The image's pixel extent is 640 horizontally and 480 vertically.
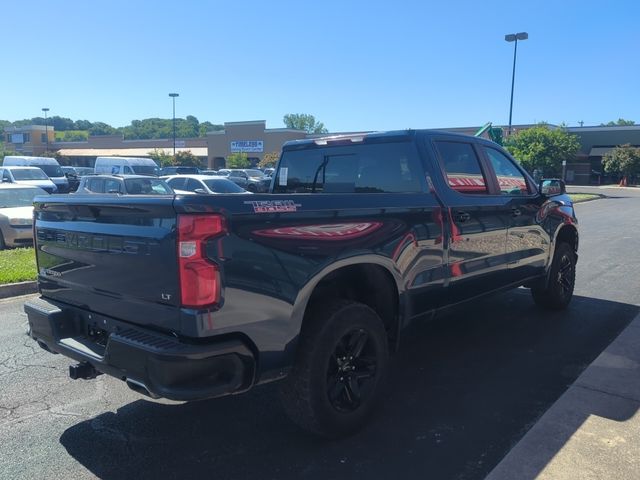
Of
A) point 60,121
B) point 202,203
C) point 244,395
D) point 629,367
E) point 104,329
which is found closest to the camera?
point 202,203

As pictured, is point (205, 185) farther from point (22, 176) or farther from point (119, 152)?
point (119, 152)

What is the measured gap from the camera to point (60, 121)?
6275 inches

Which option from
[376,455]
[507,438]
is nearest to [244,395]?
[376,455]

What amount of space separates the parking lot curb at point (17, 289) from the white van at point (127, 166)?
21350mm

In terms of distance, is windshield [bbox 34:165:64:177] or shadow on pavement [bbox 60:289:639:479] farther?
windshield [bbox 34:165:64:177]

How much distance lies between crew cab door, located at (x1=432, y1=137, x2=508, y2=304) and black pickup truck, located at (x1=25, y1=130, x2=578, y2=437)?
0.02 m

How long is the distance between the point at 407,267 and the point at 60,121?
17784cm

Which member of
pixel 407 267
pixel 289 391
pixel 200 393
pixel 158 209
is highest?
pixel 158 209

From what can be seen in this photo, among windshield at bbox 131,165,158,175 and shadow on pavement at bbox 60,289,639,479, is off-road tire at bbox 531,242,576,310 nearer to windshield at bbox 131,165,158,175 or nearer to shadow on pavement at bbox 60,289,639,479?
shadow on pavement at bbox 60,289,639,479

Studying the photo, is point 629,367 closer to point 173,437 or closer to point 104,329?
point 173,437

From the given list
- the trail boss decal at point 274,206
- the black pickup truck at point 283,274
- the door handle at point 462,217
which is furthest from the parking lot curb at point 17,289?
the door handle at point 462,217

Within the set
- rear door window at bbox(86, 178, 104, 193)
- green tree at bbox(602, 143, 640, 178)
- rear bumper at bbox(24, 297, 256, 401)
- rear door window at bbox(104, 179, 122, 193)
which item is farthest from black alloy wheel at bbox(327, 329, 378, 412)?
green tree at bbox(602, 143, 640, 178)

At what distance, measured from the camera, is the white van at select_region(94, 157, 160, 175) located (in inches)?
1117

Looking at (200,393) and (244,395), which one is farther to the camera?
(244,395)
